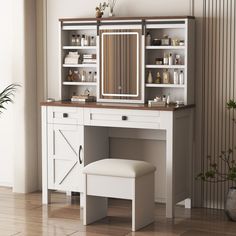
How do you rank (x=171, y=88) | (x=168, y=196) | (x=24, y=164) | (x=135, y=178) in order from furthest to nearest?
1. (x=24, y=164)
2. (x=171, y=88)
3. (x=168, y=196)
4. (x=135, y=178)

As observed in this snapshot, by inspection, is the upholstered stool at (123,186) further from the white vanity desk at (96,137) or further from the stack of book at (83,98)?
the stack of book at (83,98)

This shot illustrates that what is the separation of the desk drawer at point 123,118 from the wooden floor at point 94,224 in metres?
0.81

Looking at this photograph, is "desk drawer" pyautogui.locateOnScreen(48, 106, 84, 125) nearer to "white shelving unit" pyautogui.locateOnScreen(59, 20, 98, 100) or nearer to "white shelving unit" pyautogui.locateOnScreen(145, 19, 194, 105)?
"white shelving unit" pyautogui.locateOnScreen(59, 20, 98, 100)

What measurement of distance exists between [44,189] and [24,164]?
550 millimetres

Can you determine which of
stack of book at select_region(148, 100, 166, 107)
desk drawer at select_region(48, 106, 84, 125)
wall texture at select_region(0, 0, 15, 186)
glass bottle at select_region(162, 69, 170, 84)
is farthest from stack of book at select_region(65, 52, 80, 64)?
stack of book at select_region(148, 100, 166, 107)

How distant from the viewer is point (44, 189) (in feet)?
20.5

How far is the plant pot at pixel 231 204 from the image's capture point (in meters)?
5.57

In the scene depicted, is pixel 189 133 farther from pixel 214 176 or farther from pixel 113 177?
pixel 113 177

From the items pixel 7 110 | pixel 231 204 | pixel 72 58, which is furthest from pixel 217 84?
pixel 7 110

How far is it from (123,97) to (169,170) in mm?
914

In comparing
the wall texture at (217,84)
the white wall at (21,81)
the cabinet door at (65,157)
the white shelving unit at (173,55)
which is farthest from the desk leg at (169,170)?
the white wall at (21,81)

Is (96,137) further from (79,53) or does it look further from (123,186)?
(123,186)

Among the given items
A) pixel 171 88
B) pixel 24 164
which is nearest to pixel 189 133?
pixel 171 88

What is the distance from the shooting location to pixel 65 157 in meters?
6.14
